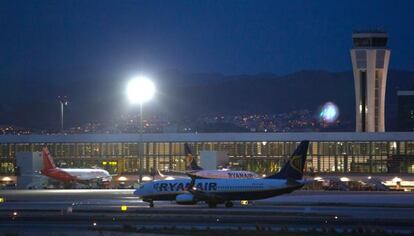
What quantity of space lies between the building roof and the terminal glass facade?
1.90 ft

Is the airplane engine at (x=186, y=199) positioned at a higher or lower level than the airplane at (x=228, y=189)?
lower

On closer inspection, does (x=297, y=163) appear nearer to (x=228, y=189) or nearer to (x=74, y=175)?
(x=228, y=189)

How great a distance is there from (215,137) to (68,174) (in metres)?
32.4

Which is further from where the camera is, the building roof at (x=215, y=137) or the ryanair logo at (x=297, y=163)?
the building roof at (x=215, y=137)

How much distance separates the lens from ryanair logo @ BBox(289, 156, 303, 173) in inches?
3456

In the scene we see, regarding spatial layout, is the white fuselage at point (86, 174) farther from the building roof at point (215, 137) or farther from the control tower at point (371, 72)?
the control tower at point (371, 72)

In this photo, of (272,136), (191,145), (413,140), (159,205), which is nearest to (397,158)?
(413,140)

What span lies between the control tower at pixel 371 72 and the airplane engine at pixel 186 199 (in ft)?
280

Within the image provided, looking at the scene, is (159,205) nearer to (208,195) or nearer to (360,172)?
(208,195)

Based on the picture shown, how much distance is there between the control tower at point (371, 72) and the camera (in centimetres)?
16512

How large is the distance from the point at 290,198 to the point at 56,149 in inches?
3048

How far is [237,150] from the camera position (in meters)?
159

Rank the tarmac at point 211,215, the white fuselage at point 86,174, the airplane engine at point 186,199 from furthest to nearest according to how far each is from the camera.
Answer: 1. the white fuselage at point 86,174
2. the airplane engine at point 186,199
3. the tarmac at point 211,215

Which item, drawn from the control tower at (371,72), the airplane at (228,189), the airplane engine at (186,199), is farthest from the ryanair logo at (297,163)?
the control tower at (371,72)
